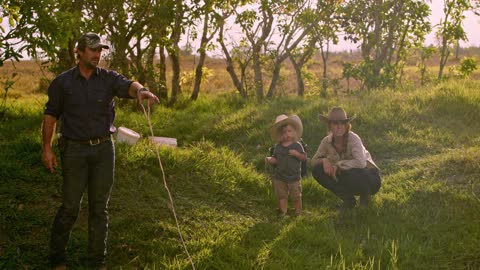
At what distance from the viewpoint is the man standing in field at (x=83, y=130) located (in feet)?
15.4

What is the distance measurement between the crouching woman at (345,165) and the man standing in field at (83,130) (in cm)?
271

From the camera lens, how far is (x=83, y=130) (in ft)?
15.5

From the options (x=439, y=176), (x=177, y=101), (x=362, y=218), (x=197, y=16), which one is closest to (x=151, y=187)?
(x=362, y=218)

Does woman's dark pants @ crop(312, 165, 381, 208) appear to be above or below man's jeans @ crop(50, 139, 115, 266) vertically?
below

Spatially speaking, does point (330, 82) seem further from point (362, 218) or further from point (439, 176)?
point (362, 218)

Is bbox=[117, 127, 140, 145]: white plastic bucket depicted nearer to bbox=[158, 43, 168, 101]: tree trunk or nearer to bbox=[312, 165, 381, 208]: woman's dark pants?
bbox=[312, 165, 381, 208]: woman's dark pants

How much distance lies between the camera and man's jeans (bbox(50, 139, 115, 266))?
15.6 feet

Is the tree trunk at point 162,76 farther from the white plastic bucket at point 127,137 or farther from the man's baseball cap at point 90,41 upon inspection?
A: the man's baseball cap at point 90,41

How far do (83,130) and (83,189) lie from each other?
54 cm

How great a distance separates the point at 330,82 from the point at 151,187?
1095 centimetres

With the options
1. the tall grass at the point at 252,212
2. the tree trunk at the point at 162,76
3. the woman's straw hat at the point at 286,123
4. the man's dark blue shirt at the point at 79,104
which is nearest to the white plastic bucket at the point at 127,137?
the tall grass at the point at 252,212

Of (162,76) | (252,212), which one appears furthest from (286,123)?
(162,76)

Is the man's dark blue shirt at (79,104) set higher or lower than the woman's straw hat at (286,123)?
higher

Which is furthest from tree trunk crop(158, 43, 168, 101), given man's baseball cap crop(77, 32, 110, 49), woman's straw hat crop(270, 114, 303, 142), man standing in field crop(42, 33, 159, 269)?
man's baseball cap crop(77, 32, 110, 49)
